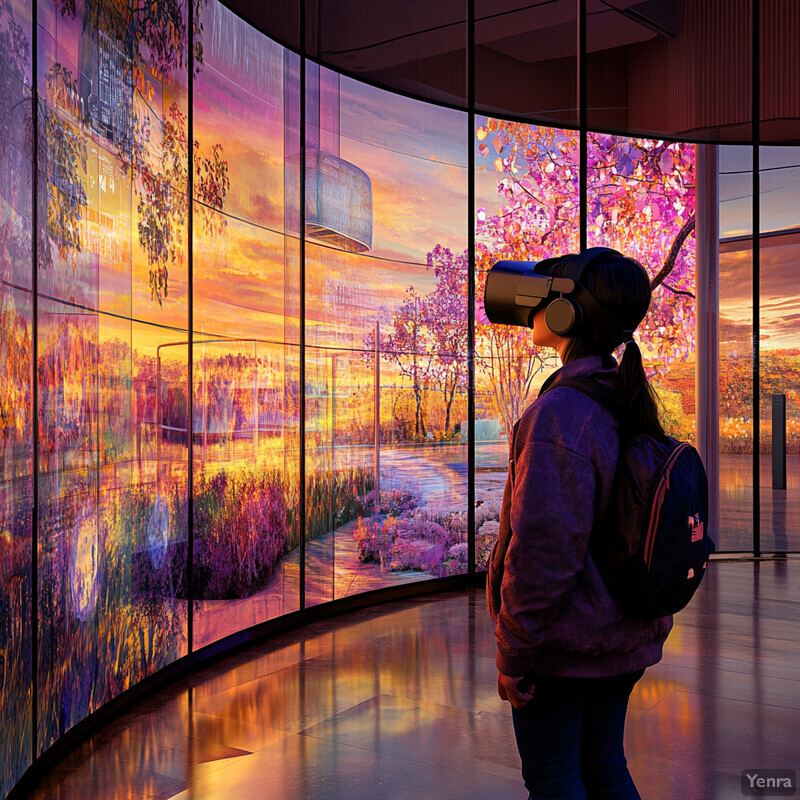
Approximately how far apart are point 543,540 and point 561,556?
42 mm

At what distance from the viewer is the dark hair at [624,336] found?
1539 millimetres

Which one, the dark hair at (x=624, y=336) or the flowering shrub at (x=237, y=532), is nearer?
the dark hair at (x=624, y=336)

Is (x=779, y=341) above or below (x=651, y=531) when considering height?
above

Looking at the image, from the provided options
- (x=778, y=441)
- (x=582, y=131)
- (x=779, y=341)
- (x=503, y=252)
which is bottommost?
(x=778, y=441)

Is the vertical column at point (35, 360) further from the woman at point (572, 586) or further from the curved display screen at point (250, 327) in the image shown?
the woman at point (572, 586)

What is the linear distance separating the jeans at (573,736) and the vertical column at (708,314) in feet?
18.6

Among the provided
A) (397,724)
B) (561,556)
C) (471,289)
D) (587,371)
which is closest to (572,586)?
(561,556)

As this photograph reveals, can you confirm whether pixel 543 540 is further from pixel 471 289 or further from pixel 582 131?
pixel 582 131

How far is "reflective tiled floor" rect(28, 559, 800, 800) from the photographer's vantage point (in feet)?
8.80

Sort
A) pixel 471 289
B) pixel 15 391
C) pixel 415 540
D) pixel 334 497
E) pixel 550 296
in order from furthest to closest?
pixel 471 289 < pixel 415 540 < pixel 334 497 < pixel 15 391 < pixel 550 296

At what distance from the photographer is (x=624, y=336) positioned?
1.63 metres

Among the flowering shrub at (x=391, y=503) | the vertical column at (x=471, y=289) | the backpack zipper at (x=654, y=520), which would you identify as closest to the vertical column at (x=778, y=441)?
the vertical column at (x=471, y=289)

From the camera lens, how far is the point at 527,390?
5867 mm

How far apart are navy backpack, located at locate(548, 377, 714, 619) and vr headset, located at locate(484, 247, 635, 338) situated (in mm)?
158
